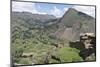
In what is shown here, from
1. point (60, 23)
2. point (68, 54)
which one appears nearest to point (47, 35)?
Result: point (60, 23)

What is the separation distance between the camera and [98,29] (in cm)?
283

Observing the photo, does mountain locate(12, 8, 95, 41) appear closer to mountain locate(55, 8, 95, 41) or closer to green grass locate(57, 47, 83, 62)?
mountain locate(55, 8, 95, 41)

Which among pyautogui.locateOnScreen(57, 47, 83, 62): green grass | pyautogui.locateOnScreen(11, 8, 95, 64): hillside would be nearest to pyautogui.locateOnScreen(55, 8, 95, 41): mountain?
pyautogui.locateOnScreen(11, 8, 95, 64): hillside

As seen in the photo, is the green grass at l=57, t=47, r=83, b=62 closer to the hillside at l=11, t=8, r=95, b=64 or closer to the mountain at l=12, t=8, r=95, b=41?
the hillside at l=11, t=8, r=95, b=64

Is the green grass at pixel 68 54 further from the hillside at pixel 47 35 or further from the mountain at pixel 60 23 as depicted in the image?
the mountain at pixel 60 23

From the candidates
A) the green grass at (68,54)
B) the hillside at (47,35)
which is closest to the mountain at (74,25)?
the hillside at (47,35)

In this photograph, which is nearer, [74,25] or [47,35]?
[47,35]

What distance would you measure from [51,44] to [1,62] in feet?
2.11

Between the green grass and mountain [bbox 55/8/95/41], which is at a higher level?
mountain [bbox 55/8/95/41]

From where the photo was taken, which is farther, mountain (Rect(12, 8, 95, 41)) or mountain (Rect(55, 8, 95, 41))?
mountain (Rect(55, 8, 95, 41))

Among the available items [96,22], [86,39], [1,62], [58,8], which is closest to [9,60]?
[1,62]

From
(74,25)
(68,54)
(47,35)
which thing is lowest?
(68,54)

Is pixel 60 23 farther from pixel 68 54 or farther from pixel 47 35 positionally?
pixel 68 54

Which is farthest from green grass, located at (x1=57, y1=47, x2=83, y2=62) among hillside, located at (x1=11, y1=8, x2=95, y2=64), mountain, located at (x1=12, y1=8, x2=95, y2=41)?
mountain, located at (x1=12, y1=8, x2=95, y2=41)
